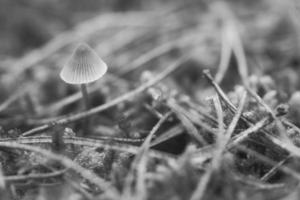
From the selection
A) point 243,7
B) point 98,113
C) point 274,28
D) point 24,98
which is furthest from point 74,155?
point 243,7

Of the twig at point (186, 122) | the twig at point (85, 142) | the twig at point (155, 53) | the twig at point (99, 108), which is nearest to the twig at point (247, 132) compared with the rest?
the twig at point (186, 122)

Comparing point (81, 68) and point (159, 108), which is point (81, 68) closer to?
point (81, 68)

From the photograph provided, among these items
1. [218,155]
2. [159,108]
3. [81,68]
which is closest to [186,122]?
[159,108]

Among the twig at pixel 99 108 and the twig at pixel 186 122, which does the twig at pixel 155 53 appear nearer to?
the twig at pixel 99 108

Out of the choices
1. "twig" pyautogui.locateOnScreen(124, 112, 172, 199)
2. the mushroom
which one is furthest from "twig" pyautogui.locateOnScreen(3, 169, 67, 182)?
the mushroom

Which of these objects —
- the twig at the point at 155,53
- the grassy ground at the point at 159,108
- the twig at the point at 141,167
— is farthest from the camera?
the twig at the point at 155,53

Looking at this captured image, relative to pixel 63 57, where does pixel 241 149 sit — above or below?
below

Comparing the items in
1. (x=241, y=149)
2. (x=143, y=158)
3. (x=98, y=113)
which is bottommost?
(x=241, y=149)

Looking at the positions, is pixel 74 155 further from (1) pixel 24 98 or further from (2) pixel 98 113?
(1) pixel 24 98
